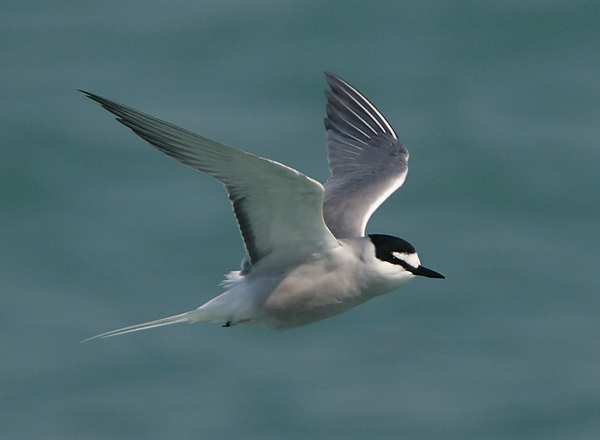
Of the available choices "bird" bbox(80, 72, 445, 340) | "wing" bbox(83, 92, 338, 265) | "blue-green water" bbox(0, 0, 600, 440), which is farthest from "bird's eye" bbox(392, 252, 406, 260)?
"blue-green water" bbox(0, 0, 600, 440)

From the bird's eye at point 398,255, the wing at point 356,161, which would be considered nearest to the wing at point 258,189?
the bird's eye at point 398,255

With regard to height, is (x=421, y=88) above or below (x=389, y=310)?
above

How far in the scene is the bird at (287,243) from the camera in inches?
266

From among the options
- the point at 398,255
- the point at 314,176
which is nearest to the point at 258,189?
the point at 398,255

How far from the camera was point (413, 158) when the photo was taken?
520 inches

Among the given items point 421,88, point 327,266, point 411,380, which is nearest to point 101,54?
point 421,88

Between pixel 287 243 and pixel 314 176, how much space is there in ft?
15.5

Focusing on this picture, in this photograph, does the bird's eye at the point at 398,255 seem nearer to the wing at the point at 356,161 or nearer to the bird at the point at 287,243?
the bird at the point at 287,243

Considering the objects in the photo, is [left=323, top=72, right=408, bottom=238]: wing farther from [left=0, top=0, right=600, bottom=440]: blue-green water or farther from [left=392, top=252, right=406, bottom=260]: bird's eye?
[left=0, top=0, right=600, bottom=440]: blue-green water

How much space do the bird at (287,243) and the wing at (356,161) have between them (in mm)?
16

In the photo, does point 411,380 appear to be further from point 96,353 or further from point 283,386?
point 96,353

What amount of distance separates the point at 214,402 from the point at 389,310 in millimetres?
2298

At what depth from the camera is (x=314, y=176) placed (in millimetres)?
12320

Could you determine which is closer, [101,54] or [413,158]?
[413,158]
